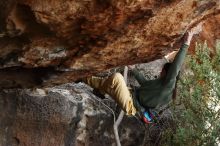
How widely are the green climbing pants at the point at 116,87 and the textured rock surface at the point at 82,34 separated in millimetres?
1452

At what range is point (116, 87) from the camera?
23.1 feet

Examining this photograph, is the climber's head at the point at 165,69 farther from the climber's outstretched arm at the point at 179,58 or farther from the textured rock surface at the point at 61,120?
the textured rock surface at the point at 61,120

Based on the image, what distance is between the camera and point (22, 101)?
6516mm

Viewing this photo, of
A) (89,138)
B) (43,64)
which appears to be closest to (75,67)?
(43,64)

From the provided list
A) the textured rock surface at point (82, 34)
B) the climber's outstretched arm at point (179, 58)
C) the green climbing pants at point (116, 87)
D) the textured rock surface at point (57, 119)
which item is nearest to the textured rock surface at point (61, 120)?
the textured rock surface at point (57, 119)

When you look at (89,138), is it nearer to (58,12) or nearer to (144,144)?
(144,144)

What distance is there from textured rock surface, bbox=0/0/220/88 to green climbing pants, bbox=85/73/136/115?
145cm

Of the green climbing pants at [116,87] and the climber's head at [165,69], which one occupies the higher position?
the climber's head at [165,69]

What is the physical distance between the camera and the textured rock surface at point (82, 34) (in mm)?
3979

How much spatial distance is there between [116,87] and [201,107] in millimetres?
2632

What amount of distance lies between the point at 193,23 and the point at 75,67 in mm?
1473

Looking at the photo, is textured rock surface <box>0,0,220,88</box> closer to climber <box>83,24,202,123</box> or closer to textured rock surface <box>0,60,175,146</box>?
textured rock surface <box>0,60,175,146</box>

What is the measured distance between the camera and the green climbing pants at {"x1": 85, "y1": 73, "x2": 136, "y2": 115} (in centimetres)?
698

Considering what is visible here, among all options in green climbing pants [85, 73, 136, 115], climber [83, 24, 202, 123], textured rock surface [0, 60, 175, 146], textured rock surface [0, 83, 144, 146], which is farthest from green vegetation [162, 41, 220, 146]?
green climbing pants [85, 73, 136, 115]
